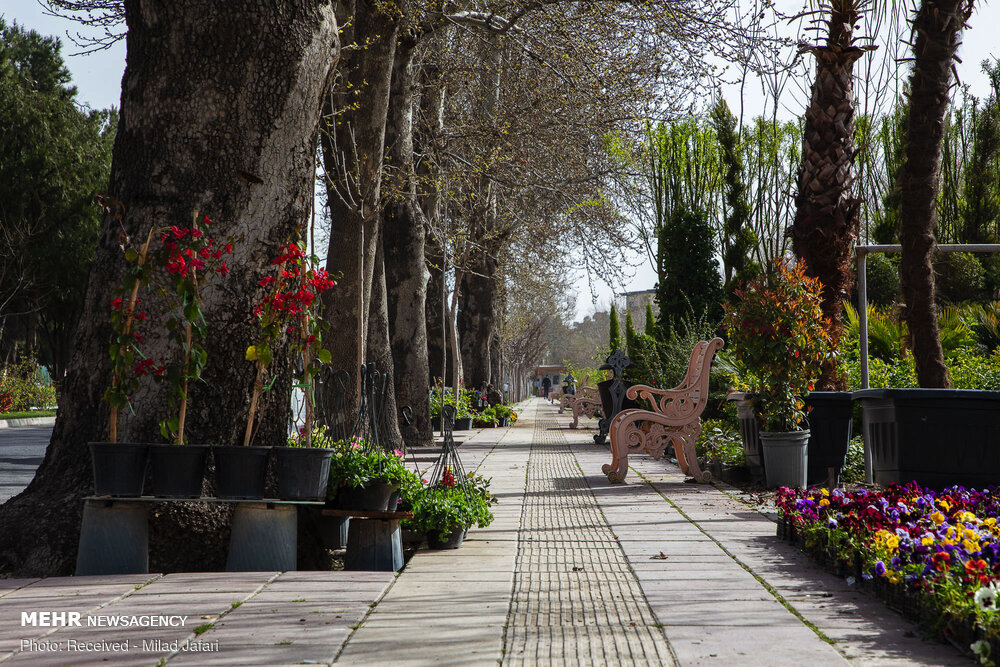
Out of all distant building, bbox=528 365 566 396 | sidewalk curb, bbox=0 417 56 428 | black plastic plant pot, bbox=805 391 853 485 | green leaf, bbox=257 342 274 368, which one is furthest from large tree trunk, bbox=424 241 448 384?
distant building, bbox=528 365 566 396

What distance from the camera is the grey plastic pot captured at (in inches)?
330

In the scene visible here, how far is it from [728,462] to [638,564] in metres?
5.26

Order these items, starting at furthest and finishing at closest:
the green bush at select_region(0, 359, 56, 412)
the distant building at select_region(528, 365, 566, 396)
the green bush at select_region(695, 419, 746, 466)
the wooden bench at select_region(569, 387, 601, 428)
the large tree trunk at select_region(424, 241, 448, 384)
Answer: the distant building at select_region(528, 365, 566, 396)
the green bush at select_region(0, 359, 56, 412)
the wooden bench at select_region(569, 387, 601, 428)
the large tree trunk at select_region(424, 241, 448, 384)
the green bush at select_region(695, 419, 746, 466)

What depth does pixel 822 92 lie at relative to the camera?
1170cm

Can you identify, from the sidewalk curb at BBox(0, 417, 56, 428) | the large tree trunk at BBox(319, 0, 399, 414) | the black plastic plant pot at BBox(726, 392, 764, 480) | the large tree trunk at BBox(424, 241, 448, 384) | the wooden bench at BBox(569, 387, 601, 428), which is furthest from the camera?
the sidewalk curb at BBox(0, 417, 56, 428)

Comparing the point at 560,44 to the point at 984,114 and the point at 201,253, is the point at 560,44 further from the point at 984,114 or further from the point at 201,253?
the point at 984,114

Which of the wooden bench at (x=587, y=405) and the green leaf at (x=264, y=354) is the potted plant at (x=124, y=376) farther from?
the wooden bench at (x=587, y=405)

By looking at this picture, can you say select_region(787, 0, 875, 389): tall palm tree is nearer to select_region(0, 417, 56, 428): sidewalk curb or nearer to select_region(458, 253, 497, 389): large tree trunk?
select_region(458, 253, 497, 389): large tree trunk

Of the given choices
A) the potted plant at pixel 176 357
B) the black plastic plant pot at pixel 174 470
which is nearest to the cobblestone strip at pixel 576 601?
the black plastic plant pot at pixel 174 470

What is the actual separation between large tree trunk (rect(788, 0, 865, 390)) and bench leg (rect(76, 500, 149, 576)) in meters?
8.67

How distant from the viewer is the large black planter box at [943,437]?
667 cm

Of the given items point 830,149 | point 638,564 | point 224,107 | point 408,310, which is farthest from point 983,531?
point 408,310

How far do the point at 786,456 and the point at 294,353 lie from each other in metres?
4.81

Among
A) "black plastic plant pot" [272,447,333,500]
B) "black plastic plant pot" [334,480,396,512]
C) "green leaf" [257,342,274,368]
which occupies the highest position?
"green leaf" [257,342,274,368]
